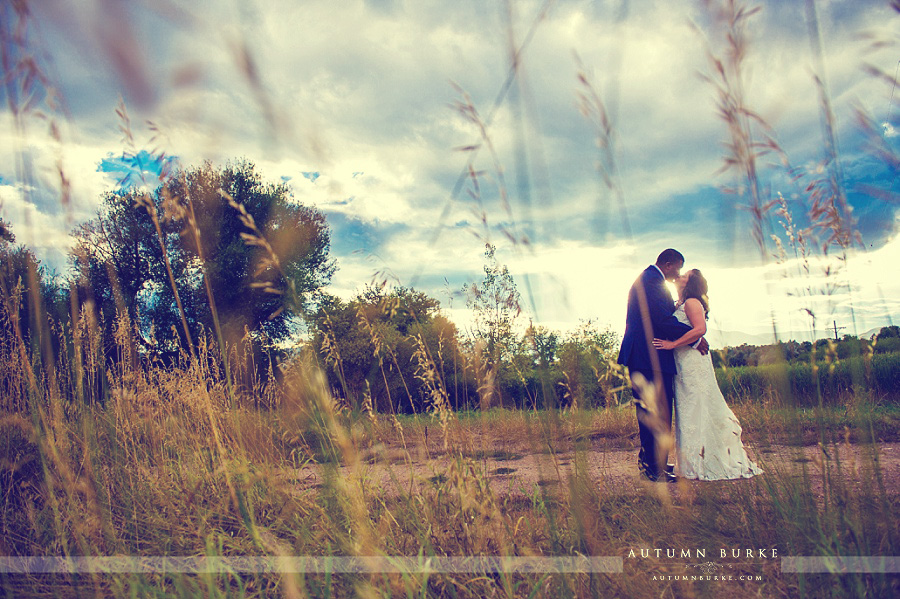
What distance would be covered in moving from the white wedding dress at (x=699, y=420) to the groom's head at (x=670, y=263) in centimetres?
32

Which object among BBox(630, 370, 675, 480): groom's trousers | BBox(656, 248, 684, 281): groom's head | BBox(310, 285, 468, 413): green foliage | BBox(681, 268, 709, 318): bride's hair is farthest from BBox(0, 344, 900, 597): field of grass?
BBox(656, 248, 684, 281): groom's head

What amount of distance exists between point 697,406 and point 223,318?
1442 centimetres

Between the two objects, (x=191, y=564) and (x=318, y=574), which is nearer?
(x=318, y=574)

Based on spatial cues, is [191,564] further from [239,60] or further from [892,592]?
[892,592]

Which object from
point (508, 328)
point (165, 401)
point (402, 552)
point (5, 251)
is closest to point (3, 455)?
point (165, 401)

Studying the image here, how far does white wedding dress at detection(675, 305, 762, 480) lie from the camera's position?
375cm

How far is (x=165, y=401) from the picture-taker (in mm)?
4340

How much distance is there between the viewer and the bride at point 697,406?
12.3 feet

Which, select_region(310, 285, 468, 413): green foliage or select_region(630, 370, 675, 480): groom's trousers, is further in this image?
select_region(630, 370, 675, 480): groom's trousers

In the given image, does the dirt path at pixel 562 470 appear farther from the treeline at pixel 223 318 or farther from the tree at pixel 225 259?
the tree at pixel 225 259

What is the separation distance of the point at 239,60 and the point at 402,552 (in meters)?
1.74

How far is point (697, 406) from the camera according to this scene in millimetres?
3891

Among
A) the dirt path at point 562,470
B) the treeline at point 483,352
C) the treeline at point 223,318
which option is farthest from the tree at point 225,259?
the treeline at point 483,352

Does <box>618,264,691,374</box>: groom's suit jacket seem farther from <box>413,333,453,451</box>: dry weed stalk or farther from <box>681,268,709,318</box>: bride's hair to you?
<box>413,333,453,451</box>: dry weed stalk
